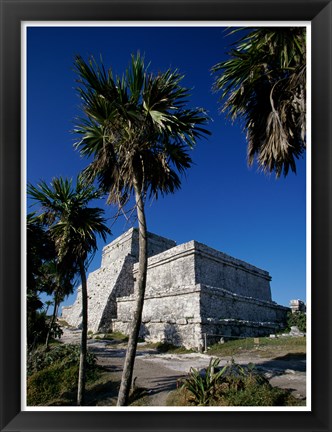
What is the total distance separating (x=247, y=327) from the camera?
14.0 m

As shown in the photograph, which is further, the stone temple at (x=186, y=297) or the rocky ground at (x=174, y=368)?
the stone temple at (x=186, y=297)

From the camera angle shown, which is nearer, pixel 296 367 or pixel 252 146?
pixel 252 146

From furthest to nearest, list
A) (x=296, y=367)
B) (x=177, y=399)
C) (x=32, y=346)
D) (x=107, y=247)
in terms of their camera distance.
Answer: (x=107, y=247), (x=32, y=346), (x=296, y=367), (x=177, y=399)

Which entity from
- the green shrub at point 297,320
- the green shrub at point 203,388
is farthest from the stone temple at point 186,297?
the green shrub at point 203,388

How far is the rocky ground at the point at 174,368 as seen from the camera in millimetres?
5496

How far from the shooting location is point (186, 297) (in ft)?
43.3

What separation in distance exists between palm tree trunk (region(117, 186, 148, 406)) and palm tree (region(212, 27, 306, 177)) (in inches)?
77.0

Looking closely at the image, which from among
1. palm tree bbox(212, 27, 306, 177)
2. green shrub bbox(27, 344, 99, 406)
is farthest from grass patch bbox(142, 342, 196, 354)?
palm tree bbox(212, 27, 306, 177)

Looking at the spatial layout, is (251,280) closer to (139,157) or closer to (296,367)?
(296,367)
